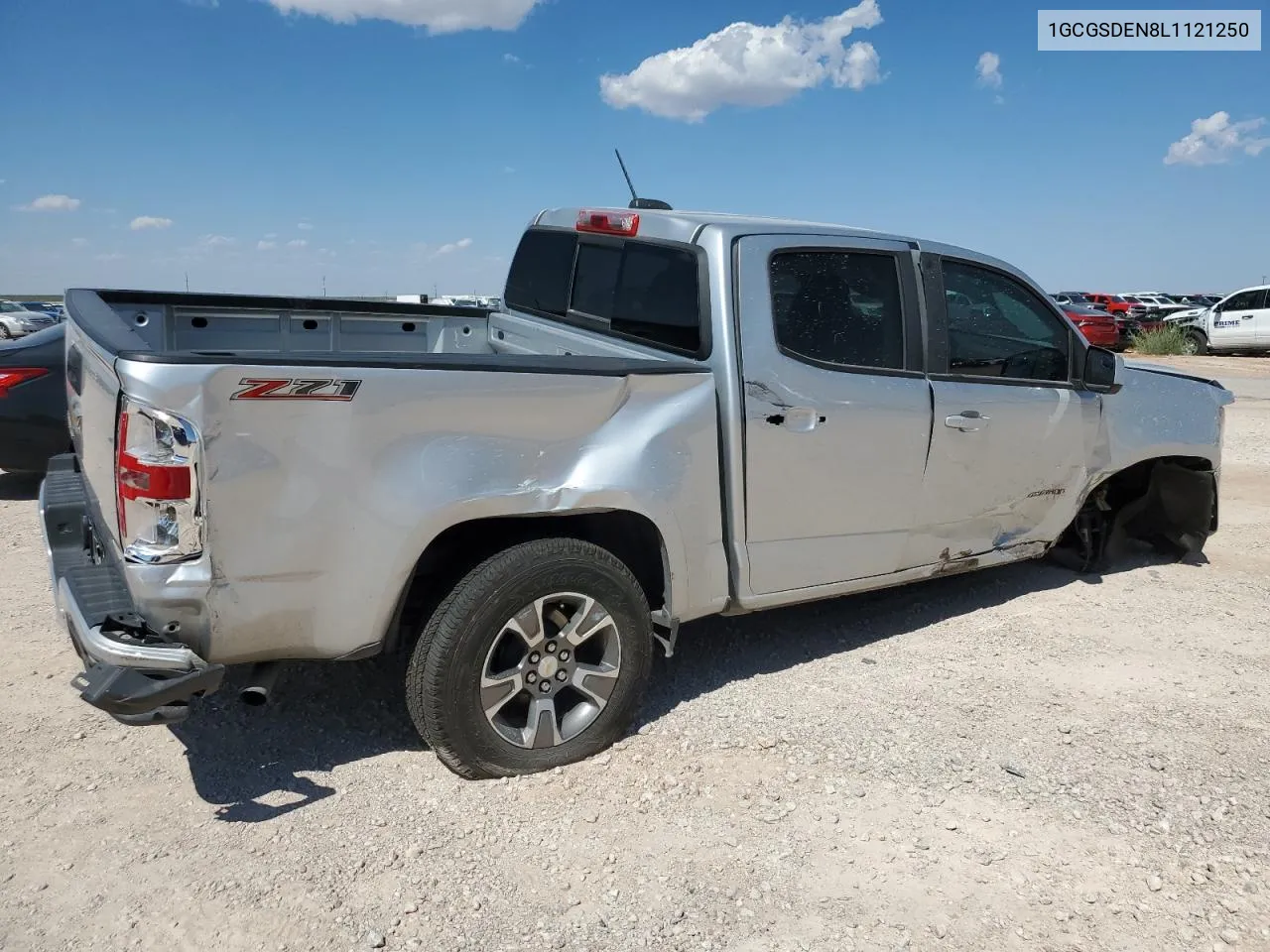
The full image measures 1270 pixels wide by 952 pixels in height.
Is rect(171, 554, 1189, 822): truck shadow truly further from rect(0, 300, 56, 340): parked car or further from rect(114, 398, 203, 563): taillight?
rect(0, 300, 56, 340): parked car

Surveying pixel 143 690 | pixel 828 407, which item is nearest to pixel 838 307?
pixel 828 407

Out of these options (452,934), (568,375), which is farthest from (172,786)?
(568,375)

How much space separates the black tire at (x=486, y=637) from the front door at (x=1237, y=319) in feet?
81.5

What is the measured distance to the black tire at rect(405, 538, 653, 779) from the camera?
2.96 metres

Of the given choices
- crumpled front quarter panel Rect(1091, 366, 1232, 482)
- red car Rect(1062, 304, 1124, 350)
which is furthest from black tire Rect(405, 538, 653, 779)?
red car Rect(1062, 304, 1124, 350)

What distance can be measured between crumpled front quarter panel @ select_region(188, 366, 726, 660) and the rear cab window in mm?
476

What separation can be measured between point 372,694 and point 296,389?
160 centimetres

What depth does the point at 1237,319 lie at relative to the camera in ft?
75.6

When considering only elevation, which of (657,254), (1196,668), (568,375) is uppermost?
(657,254)

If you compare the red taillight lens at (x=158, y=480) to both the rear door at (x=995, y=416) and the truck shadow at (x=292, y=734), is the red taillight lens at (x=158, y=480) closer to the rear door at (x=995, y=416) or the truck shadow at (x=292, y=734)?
the truck shadow at (x=292, y=734)

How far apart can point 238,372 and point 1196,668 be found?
4.13 meters

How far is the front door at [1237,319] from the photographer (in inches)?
895

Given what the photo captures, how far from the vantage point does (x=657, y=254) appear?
3.80 metres

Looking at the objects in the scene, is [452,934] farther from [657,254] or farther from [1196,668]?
[1196,668]
